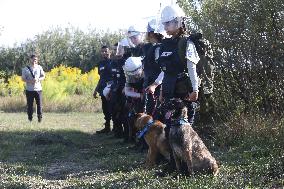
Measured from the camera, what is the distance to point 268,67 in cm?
925

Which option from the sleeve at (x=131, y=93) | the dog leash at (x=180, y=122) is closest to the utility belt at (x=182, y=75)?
the dog leash at (x=180, y=122)

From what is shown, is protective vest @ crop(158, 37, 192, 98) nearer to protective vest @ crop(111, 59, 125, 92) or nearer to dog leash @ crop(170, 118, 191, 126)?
dog leash @ crop(170, 118, 191, 126)

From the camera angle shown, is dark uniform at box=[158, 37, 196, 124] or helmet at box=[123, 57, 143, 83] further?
helmet at box=[123, 57, 143, 83]

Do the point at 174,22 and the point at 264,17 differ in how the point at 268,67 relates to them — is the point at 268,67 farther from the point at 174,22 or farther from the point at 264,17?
the point at 174,22

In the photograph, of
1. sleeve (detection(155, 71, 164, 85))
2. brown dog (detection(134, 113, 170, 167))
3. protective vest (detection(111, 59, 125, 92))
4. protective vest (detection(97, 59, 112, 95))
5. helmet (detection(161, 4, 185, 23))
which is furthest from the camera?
protective vest (detection(97, 59, 112, 95))

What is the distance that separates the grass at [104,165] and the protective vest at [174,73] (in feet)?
3.12

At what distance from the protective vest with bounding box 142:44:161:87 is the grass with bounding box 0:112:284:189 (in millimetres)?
1231

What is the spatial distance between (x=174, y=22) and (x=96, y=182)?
2.07 meters

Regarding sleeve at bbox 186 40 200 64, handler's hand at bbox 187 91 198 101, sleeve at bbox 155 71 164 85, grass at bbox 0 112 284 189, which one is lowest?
grass at bbox 0 112 284 189

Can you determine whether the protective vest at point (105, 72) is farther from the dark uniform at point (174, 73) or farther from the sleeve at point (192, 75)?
the sleeve at point (192, 75)

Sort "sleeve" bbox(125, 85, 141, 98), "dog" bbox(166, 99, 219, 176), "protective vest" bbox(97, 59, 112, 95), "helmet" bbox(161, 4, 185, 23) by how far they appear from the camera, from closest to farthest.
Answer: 1. "dog" bbox(166, 99, 219, 176)
2. "helmet" bbox(161, 4, 185, 23)
3. "sleeve" bbox(125, 85, 141, 98)
4. "protective vest" bbox(97, 59, 112, 95)

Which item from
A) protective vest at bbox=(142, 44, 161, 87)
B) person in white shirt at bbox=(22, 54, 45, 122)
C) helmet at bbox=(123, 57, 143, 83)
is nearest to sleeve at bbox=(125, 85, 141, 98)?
helmet at bbox=(123, 57, 143, 83)

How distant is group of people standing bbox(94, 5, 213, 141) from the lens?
6023mm

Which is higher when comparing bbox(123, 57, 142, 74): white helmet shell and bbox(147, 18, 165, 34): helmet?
bbox(147, 18, 165, 34): helmet
